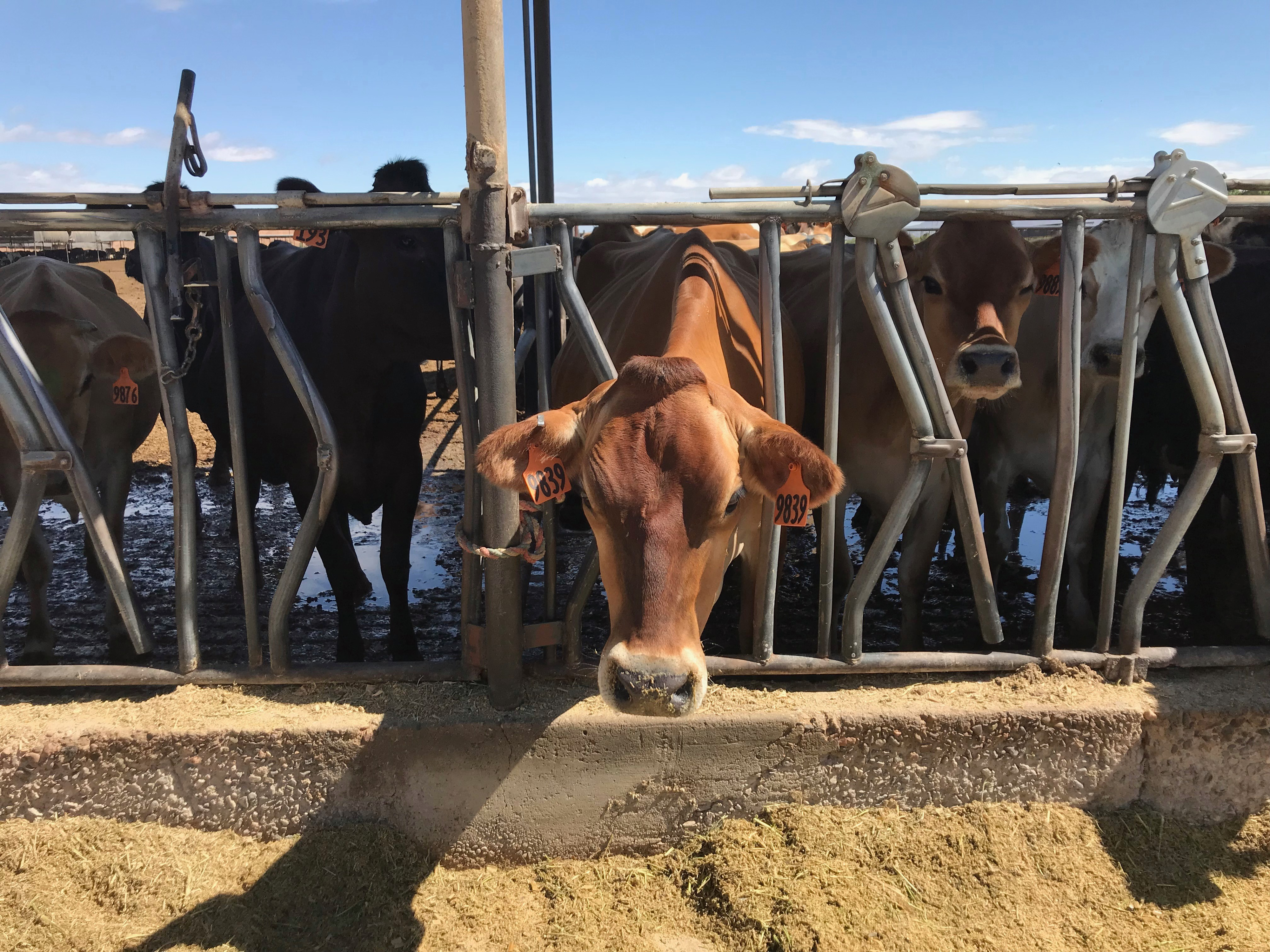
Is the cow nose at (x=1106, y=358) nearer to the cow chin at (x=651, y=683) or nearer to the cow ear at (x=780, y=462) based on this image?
the cow ear at (x=780, y=462)

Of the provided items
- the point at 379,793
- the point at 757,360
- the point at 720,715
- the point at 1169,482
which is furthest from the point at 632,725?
the point at 1169,482

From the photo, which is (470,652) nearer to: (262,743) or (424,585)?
(262,743)

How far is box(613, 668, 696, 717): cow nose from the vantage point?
1.99 m

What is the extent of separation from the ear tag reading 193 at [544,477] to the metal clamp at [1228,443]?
217 centimetres

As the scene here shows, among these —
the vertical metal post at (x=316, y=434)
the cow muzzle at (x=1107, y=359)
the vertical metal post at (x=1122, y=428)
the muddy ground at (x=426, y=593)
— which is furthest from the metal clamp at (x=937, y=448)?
the vertical metal post at (x=316, y=434)

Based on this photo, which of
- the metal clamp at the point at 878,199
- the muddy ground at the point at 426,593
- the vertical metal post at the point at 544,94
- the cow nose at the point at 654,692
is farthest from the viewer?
the vertical metal post at the point at 544,94

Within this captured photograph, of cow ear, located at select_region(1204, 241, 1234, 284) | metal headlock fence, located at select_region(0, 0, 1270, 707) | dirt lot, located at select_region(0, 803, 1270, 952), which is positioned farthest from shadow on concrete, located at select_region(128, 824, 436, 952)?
cow ear, located at select_region(1204, 241, 1234, 284)

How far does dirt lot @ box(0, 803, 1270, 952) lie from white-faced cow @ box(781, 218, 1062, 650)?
Answer: 1.08 meters

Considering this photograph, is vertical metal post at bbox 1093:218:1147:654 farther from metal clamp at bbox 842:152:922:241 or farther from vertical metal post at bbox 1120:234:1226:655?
metal clamp at bbox 842:152:922:241

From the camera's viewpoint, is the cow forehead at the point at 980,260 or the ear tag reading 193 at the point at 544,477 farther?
the cow forehead at the point at 980,260

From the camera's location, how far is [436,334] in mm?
3781

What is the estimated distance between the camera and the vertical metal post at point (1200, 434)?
9.11 ft

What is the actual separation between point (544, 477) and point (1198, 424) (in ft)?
11.6

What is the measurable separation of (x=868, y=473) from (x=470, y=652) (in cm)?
191
